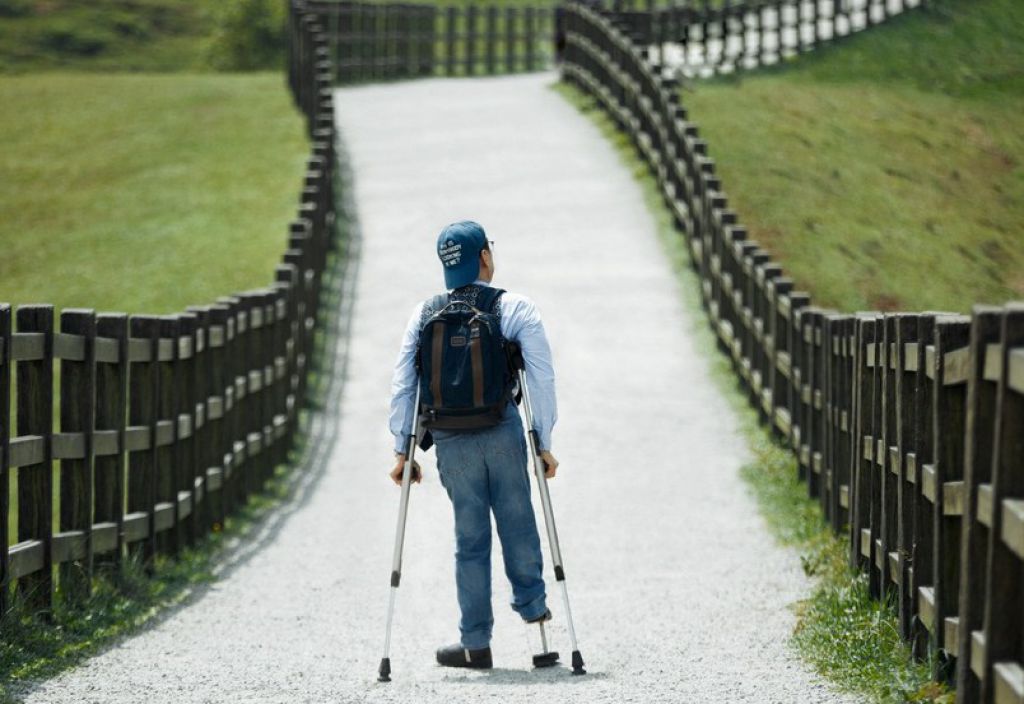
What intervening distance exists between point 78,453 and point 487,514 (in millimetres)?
2205

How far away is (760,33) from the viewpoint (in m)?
31.8

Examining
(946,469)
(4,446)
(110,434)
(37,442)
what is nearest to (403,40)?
(110,434)

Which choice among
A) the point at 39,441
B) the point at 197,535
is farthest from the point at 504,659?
the point at 197,535

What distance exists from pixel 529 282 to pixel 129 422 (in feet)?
31.3

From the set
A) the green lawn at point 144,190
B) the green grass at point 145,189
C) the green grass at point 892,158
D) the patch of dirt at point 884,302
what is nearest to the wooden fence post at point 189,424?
the green lawn at point 144,190

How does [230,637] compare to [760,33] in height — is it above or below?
below

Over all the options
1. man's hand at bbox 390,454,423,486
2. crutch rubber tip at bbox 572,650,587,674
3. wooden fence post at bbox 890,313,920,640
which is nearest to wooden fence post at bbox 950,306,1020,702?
wooden fence post at bbox 890,313,920,640

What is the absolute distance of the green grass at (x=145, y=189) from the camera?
20.2 metres

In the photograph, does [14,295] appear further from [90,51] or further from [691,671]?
[90,51]

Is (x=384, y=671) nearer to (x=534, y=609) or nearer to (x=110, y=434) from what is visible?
(x=534, y=609)

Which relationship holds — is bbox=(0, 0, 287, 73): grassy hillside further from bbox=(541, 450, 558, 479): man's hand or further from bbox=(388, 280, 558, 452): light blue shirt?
bbox=(541, 450, 558, 479): man's hand

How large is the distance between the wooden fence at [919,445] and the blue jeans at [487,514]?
5.05ft

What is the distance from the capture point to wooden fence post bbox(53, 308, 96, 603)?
858cm

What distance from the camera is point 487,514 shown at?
7723 millimetres
